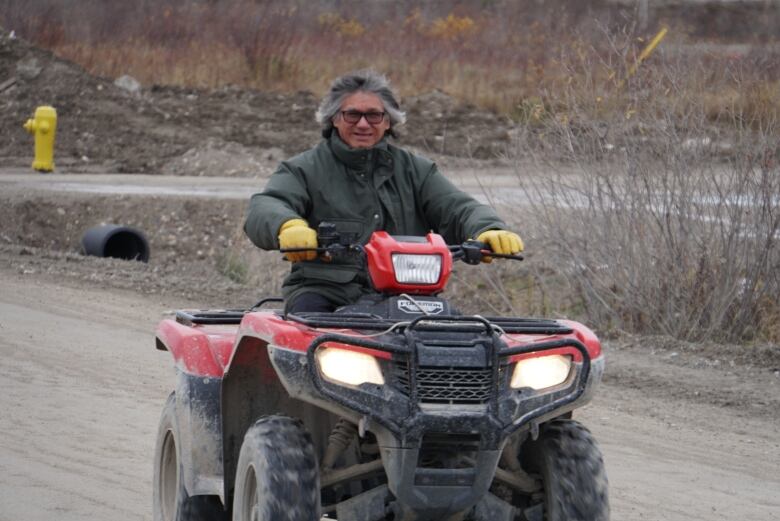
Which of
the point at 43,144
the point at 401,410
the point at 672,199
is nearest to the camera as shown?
the point at 401,410

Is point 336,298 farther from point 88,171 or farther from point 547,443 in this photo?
point 88,171

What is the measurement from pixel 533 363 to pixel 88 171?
1991cm

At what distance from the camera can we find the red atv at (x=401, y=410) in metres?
4.74

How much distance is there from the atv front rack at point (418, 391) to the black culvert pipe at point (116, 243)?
41.2ft

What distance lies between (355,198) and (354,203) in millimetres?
26

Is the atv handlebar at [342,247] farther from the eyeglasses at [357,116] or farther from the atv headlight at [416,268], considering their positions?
the eyeglasses at [357,116]

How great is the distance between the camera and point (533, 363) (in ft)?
16.2

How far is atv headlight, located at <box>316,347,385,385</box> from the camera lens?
4781 mm

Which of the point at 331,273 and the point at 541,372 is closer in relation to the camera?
the point at 541,372

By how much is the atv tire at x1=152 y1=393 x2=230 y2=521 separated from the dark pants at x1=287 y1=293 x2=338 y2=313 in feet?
2.07

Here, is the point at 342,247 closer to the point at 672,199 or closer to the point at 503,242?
the point at 503,242

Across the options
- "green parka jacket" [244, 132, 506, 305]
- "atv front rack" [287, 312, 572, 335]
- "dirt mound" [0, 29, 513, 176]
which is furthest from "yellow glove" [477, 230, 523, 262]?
"dirt mound" [0, 29, 513, 176]

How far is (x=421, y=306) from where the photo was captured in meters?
5.18

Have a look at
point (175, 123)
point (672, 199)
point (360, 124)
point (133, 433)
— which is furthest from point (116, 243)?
point (360, 124)
